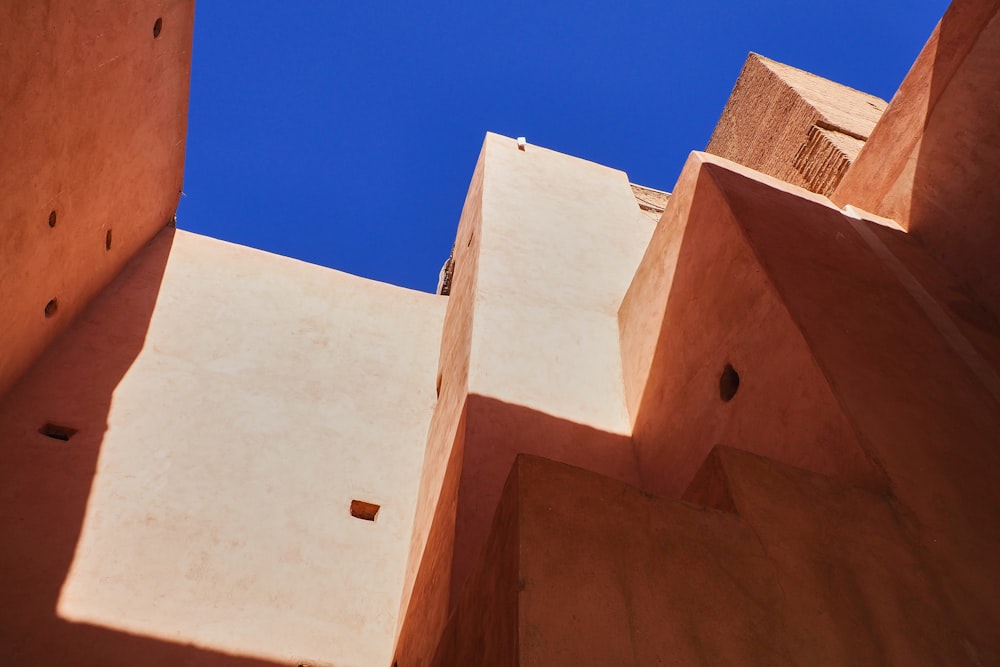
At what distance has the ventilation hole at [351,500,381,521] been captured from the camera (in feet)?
17.9

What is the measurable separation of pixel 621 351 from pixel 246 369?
329cm

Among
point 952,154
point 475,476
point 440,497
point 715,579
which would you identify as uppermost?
point 952,154

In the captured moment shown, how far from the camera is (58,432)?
5070 mm

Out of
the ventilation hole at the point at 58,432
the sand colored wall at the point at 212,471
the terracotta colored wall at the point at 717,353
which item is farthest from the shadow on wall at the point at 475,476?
the ventilation hole at the point at 58,432

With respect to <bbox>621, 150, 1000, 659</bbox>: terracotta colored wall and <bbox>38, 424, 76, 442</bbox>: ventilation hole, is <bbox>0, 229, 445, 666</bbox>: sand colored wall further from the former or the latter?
<bbox>621, 150, 1000, 659</bbox>: terracotta colored wall

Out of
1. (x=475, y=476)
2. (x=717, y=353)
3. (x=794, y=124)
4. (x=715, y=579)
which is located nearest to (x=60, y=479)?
(x=475, y=476)

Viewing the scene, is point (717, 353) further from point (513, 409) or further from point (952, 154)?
point (952, 154)

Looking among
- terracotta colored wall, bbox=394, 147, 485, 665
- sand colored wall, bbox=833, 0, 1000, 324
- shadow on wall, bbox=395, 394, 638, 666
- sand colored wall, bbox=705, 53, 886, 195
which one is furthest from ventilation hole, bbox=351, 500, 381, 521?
sand colored wall, bbox=705, 53, 886, 195

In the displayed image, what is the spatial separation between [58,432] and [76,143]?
82.2 inches

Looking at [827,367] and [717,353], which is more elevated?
[827,367]

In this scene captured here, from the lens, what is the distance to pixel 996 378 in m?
3.15

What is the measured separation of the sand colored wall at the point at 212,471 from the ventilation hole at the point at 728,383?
281 cm

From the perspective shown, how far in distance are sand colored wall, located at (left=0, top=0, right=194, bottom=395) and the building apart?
3 cm

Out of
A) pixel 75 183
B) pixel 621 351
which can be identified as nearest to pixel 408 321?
pixel 621 351
